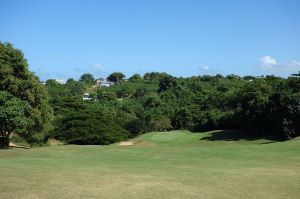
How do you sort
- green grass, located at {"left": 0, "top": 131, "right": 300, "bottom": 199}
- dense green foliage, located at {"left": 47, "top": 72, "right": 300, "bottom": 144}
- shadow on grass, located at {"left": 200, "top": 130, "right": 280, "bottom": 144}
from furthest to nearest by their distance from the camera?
shadow on grass, located at {"left": 200, "top": 130, "right": 280, "bottom": 144}
dense green foliage, located at {"left": 47, "top": 72, "right": 300, "bottom": 144}
green grass, located at {"left": 0, "top": 131, "right": 300, "bottom": 199}

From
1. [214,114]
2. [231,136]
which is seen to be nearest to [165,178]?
[231,136]

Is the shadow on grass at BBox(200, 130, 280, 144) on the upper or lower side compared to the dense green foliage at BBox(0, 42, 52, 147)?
lower

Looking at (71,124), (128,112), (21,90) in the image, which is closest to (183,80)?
Result: (128,112)

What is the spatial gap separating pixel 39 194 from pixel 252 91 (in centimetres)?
4815

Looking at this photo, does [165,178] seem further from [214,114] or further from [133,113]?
[133,113]

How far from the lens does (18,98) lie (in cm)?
3753

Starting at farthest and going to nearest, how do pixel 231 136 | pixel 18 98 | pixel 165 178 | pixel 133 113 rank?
1. pixel 133 113
2. pixel 231 136
3. pixel 18 98
4. pixel 165 178

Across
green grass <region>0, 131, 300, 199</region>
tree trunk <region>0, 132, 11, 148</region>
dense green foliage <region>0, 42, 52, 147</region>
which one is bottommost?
green grass <region>0, 131, 300, 199</region>

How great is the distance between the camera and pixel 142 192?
15.7 metres

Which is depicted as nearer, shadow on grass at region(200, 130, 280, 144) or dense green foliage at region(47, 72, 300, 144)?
dense green foliage at region(47, 72, 300, 144)

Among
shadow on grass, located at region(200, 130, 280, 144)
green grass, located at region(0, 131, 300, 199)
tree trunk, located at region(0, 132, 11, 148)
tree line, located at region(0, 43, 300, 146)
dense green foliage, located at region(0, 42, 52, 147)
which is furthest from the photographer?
shadow on grass, located at region(200, 130, 280, 144)

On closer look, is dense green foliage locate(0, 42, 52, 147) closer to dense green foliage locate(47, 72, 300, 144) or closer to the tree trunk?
the tree trunk

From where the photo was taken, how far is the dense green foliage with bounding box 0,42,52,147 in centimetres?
3531

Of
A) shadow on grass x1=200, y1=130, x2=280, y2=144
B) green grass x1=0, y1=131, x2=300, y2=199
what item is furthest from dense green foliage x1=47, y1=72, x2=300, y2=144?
green grass x1=0, y1=131, x2=300, y2=199
